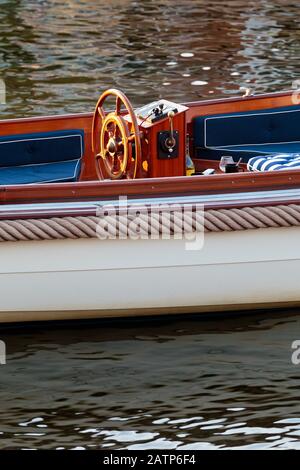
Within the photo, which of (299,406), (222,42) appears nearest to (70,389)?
(299,406)

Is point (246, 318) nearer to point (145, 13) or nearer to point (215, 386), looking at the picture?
point (215, 386)

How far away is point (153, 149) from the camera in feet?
26.1

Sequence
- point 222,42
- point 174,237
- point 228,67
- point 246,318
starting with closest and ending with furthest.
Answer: point 174,237 < point 246,318 < point 228,67 < point 222,42

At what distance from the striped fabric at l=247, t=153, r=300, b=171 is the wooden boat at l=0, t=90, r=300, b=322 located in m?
0.45

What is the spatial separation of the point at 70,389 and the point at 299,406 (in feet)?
4.21

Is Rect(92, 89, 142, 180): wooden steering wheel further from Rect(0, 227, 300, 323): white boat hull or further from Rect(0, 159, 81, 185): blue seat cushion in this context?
Rect(0, 227, 300, 323): white boat hull

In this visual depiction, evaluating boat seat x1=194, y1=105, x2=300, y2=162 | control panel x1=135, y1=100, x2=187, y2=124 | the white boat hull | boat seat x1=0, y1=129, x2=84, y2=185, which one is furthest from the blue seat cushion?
the white boat hull

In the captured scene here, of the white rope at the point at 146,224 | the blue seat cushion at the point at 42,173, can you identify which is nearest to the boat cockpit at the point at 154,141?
the blue seat cushion at the point at 42,173

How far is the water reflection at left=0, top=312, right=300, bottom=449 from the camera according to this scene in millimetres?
6641

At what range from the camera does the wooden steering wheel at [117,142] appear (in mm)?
7762

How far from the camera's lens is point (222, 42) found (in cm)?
1523

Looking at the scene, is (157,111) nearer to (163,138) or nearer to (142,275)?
(163,138)

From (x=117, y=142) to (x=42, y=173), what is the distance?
31.2 inches

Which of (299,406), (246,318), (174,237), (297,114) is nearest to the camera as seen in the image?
(299,406)
